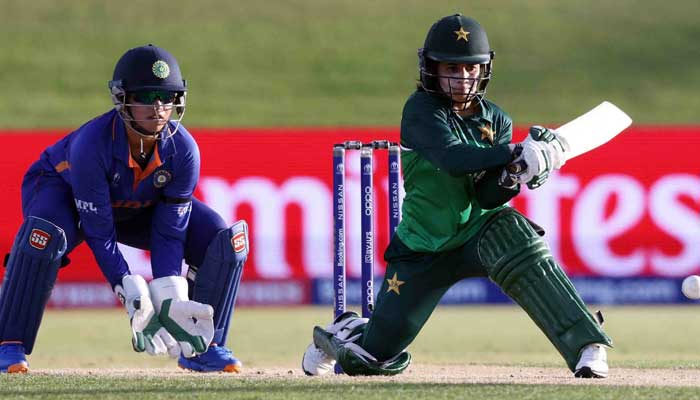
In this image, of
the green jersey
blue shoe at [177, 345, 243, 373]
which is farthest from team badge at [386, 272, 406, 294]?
blue shoe at [177, 345, 243, 373]

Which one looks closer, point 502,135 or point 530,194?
point 502,135

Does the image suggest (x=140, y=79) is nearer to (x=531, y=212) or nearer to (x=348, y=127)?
(x=531, y=212)

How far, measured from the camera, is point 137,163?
6086mm

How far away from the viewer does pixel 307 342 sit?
9.73 meters

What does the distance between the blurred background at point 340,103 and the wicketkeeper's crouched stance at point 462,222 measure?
5.22m

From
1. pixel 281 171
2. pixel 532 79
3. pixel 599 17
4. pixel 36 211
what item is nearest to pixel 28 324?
pixel 36 211

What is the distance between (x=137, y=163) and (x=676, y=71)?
17.7 m

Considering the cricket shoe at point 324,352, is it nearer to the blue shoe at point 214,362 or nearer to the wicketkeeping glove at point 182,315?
the blue shoe at point 214,362

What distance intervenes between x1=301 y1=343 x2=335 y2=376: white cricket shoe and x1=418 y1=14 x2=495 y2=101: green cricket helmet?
1.33 metres

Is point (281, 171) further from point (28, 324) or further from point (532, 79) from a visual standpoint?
point (532, 79)

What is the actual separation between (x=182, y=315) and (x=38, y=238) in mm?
1004

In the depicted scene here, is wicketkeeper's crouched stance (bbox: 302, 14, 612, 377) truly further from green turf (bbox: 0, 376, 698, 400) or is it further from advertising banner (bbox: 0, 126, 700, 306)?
advertising banner (bbox: 0, 126, 700, 306)

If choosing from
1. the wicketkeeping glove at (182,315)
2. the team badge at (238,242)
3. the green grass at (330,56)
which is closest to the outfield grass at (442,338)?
the team badge at (238,242)

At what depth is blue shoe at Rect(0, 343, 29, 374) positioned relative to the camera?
6.25 metres
